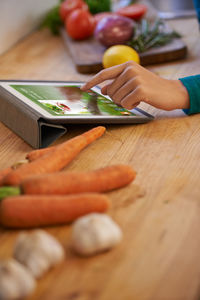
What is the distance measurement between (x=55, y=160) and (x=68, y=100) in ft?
1.14

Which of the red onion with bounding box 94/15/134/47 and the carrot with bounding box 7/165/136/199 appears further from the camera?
the red onion with bounding box 94/15/134/47

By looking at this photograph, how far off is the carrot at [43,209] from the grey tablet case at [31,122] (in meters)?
0.37

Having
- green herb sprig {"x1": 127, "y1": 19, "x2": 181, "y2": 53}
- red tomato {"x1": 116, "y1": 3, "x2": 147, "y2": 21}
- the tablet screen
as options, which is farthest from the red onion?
the tablet screen

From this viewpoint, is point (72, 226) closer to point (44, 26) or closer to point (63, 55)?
point (63, 55)

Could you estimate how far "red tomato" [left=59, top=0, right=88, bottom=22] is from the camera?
7.76ft

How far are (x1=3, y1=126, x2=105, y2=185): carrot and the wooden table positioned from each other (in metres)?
0.03

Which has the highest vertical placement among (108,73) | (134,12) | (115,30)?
(108,73)

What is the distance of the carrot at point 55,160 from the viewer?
0.98 meters

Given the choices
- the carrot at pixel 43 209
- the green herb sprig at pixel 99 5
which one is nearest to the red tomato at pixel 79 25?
the green herb sprig at pixel 99 5

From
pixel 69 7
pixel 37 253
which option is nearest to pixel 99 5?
pixel 69 7

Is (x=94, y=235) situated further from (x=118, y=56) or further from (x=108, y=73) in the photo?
(x=118, y=56)

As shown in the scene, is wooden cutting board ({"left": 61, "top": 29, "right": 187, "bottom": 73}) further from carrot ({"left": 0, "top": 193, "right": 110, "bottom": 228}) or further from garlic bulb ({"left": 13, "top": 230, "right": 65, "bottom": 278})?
garlic bulb ({"left": 13, "top": 230, "right": 65, "bottom": 278})

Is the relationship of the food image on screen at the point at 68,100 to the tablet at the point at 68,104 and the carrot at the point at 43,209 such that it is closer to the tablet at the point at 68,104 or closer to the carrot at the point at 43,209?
the tablet at the point at 68,104

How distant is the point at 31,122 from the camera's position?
1235 mm
